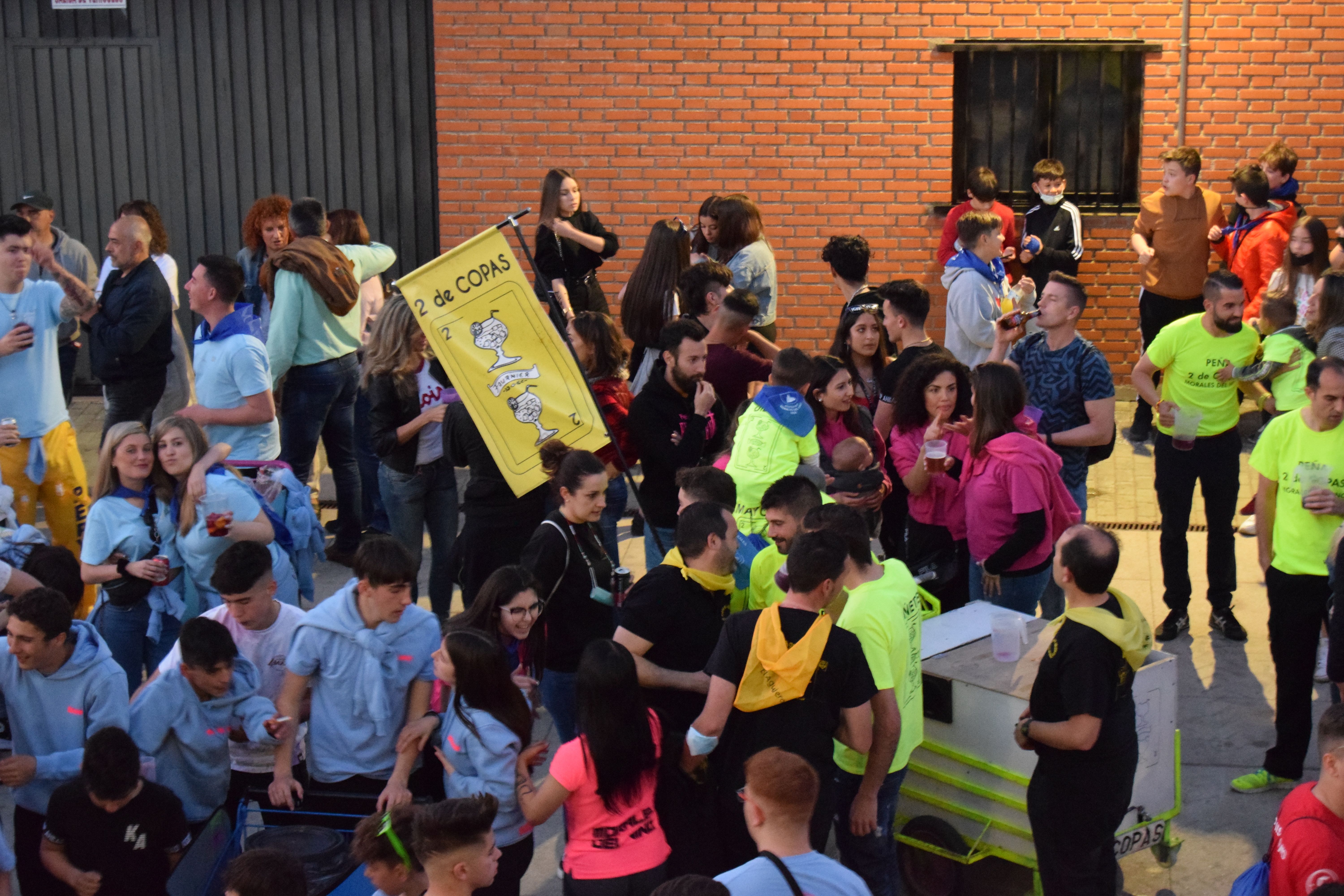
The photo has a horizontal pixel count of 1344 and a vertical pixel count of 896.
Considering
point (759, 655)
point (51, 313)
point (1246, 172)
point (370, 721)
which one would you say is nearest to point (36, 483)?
point (51, 313)

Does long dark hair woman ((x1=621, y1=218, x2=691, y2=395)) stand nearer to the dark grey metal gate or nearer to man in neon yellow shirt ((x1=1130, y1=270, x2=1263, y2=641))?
man in neon yellow shirt ((x1=1130, y1=270, x2=1263, y2=641))

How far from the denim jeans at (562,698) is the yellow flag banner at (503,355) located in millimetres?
1010

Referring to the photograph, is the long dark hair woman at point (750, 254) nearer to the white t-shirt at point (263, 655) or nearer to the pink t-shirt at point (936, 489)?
the pink t-shirt at point (936, 489)

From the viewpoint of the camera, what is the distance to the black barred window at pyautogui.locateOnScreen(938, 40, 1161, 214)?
1184 cm

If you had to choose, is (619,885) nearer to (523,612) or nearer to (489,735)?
(489,735)

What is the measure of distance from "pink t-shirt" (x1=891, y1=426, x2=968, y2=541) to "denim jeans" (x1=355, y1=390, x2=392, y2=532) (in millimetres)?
3869

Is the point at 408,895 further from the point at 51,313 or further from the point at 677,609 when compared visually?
the point at 51,313

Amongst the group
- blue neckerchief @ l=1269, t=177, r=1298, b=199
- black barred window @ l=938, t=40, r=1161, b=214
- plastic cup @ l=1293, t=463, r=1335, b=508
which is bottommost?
plastic cup @ l=1293, t=463, r=1335, b=508

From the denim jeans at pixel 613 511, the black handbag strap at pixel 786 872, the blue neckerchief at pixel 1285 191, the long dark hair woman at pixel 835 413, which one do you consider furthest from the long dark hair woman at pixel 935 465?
the blue neckerchief at pixel 1285 191

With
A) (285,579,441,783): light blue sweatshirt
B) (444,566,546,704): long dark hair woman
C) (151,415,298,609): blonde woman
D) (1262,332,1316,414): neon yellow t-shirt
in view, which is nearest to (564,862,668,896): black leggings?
(444,566,546,704): long dark hair woman

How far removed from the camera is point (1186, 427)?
7.31 metres

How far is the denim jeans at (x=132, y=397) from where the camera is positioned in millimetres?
8508

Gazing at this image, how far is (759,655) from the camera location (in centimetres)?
439

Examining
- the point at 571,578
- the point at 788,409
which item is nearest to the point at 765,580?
the point at 571,578
